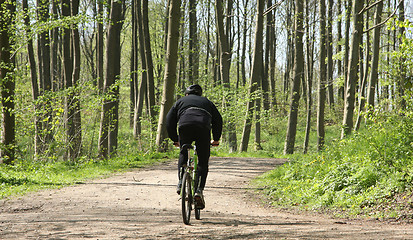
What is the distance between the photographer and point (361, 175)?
732 cm

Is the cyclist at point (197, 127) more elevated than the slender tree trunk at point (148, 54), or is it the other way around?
the slender tree trunk at point (148, 54)

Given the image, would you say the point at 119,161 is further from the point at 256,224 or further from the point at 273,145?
the point at 273,145

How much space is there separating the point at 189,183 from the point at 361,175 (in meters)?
3.44

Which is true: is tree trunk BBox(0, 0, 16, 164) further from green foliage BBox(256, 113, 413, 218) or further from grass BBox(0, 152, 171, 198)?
green foliage BBox(256, 113, 413, 218)

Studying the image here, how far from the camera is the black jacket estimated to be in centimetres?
569

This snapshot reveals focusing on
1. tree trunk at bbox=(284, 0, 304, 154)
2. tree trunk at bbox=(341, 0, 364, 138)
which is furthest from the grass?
tree trunk at bbox=(284, 0, 304, 154)

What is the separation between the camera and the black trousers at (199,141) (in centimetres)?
570

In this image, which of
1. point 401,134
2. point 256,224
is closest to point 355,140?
point 401,134

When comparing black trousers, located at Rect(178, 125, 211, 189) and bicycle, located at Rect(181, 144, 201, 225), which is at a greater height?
black trousers, located at Rect(178, 125, 211, 189)

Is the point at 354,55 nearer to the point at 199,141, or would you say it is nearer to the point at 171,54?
the point at 171,54

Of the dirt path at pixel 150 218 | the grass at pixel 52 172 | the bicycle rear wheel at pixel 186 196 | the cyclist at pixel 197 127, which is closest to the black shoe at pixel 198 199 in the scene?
the cyclist at pixel 197 127

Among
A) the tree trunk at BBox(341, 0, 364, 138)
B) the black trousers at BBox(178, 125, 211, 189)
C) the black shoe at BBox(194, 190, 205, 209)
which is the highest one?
the tree trunk at BBox(341, 0, 364, 138)

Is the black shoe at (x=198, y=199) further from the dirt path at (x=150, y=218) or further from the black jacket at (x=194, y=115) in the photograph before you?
the black jacket at (x=194, y=115)

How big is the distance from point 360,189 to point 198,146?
3.21 metres
